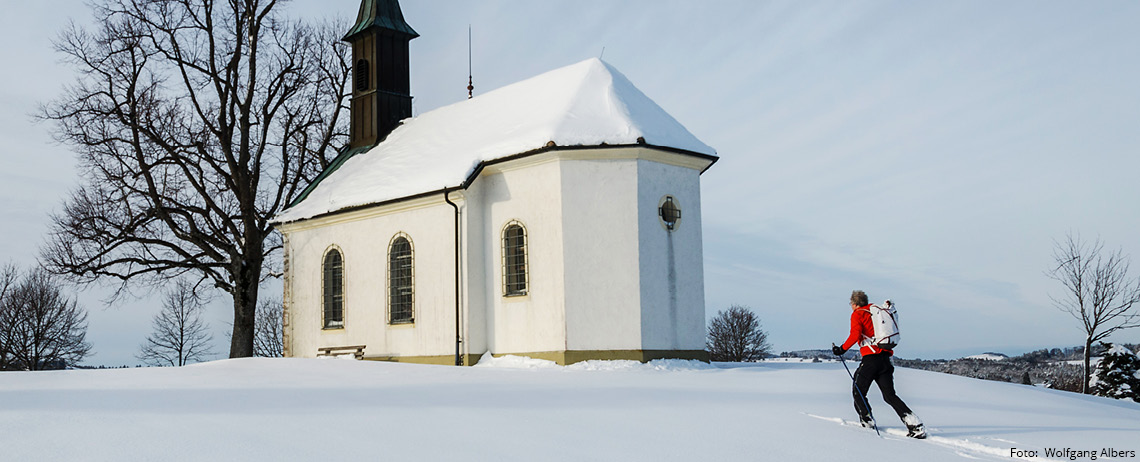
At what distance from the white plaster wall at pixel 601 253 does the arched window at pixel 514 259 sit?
1218 millimetres

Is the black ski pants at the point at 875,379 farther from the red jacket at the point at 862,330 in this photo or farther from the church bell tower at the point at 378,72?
the church bell tower at the point at 378,72

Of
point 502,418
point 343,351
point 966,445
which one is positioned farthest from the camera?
point 343,351

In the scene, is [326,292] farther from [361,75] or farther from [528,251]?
[361,75]

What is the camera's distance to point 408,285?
2148 cm

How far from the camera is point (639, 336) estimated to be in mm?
18625

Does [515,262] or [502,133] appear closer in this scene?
[515,262]

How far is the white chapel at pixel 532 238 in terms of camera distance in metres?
18.9

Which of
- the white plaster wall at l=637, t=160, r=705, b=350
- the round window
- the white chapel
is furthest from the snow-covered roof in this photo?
the round window

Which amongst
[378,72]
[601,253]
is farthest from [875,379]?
[378,72]

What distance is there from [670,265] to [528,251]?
2.92 meters

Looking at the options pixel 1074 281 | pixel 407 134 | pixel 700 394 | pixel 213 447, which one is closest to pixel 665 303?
pixel 700 394

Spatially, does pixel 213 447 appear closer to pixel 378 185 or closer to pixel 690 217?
pixel 690 217

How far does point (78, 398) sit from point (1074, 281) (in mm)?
26694

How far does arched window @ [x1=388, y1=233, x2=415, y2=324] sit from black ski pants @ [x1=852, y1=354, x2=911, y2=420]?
1246 cm
